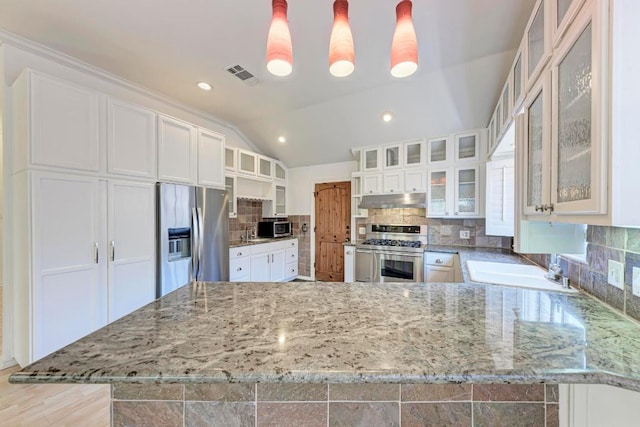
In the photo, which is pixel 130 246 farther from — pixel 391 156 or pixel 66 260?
pixel 391 156

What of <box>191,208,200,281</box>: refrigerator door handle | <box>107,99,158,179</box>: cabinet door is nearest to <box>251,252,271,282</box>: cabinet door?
<box>191,208,200,281</box>: refrigerator door handle

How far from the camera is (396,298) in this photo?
1.20 meters

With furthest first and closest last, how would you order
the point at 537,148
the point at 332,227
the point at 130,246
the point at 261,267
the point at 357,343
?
the point at 332,227, the point at 261,267, the point at 130,246, the point at 537,148, the point at 357,343

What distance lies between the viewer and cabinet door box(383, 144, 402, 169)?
4094mm

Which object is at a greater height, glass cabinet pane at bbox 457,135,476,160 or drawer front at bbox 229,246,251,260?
glass cabinet pane at bbox 457,135,476,160

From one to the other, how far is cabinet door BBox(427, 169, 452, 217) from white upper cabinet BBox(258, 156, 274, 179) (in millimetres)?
2922

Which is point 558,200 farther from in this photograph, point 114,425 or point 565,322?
point 114,425

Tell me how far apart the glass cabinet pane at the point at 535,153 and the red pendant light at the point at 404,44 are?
26.6 inches

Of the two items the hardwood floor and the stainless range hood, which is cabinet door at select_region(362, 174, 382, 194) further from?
the hardwood floor

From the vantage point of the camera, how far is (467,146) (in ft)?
11.9

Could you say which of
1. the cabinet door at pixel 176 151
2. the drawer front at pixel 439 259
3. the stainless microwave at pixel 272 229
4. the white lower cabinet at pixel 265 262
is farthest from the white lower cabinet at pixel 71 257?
the drawer front at pixel 439 259

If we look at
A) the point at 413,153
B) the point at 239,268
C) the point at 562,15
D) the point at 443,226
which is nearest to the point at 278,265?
the point at 239,268

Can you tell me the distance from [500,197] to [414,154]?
1608 millimetres

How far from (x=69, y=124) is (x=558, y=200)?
11.0 ft
